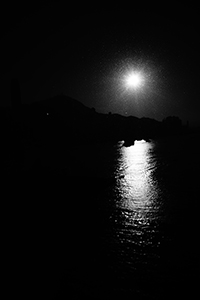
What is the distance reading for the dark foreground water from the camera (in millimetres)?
10109

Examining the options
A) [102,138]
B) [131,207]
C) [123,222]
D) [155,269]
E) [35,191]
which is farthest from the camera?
[102,138]

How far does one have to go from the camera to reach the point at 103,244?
14344mm

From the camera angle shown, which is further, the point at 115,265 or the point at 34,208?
the point at 34,208

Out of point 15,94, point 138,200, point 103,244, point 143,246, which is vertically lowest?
point 138,200

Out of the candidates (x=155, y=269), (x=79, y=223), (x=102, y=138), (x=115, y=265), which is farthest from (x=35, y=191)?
(x=102, y=138)

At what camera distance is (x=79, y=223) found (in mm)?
18438

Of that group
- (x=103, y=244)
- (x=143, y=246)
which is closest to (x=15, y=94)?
A: (x=103, y=244)

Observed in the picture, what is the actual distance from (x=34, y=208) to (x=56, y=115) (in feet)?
551

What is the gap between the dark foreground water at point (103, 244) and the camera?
1011 centimetres

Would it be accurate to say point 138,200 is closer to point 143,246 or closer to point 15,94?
point 143,246

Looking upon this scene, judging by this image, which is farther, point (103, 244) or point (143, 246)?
point (103, 244)

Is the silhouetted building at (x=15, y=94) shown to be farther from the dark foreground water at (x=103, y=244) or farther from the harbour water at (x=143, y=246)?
the harbour water at (x=143, y=246)

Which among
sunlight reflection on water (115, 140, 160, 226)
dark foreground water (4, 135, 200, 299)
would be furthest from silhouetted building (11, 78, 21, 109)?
sunlight reflection on water (115, 140, 160, 226)

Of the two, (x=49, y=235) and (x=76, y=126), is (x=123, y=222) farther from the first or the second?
(x=76, y=126)
